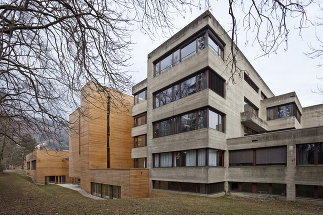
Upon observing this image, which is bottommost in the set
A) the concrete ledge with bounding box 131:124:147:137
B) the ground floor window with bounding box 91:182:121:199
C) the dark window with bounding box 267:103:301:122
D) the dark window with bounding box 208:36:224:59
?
the ground floor window with bounding box 91:182:121:199

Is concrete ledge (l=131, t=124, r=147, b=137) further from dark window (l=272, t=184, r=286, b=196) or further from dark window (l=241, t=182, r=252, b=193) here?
dark window (l=272, t=184, r=286, b=196)

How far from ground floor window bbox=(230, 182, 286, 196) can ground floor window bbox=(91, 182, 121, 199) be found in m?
11.7

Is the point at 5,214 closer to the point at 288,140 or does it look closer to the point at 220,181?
the point at 220,181

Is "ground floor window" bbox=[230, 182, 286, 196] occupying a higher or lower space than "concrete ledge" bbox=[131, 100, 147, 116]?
lower

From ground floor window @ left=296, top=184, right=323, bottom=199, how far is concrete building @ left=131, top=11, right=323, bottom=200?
59 mm

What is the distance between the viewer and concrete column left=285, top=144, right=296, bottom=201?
14.5 meters

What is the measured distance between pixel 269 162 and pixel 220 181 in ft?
13.5

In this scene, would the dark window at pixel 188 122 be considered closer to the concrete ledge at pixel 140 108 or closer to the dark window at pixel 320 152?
the dark window at pixel 320 152

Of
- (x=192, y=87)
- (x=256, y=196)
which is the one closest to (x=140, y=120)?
(x=192, y=87)

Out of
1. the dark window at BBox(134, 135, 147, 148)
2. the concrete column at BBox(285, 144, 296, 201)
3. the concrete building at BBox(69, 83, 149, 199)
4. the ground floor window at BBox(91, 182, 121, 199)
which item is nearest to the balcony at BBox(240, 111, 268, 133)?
the concrete column at BBox(285, 144, 296, 201)

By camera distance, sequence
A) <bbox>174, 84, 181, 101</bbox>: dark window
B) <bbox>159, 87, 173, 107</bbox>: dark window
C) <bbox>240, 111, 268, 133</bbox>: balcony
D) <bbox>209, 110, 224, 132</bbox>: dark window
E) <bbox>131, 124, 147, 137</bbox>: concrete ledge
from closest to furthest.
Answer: <bbox>209, 110, 224, 132</bbox>: dark window
<bbox>174, 84, 181, 101</bbox>: dark window
<bbox>159, 87, 173, 107</bbox>: dark window
<bbox>240, 111, 268, 133</bbox>: balcony
<bbox>131, 124, 147, 137</bbox>: concrete ledge

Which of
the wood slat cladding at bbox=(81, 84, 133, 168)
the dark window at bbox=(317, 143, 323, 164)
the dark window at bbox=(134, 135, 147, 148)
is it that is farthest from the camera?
the wood slat cladding at bbox=(81, 84, 133, 168)

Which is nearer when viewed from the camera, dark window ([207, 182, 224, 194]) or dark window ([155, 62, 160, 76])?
dark window ([207, 182, 224, 194])

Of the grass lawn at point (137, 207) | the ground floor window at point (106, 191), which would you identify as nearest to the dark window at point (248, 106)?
the grass lawn at point (137, 207)
